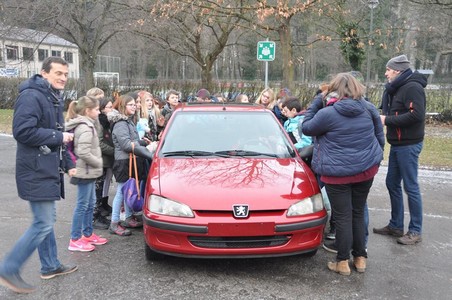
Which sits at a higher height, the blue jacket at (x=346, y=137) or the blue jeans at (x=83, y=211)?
the blue jacket at (x=346, y=137)

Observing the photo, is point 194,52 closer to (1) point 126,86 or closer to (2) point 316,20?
(1) point 126,86

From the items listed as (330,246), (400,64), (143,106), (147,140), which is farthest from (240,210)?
(143,106)

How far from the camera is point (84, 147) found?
428 cm

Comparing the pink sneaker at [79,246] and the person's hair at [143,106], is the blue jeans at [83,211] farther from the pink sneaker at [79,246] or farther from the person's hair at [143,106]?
the person's hair at [143,106]

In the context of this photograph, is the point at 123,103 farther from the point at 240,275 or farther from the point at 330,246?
the point at 330,246

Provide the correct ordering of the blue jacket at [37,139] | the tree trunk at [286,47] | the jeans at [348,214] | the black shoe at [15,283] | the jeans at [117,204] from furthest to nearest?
1. the tree trunk at [286,47]
2. the jeans at [117,204]
3. the jeans at [348,214]
4. the black shoe at [15,283]
5. the blue jacket at [37,139]

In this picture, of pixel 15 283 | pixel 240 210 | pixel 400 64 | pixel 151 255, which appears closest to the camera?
pixel 15 283

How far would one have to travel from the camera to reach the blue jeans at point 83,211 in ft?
14.4

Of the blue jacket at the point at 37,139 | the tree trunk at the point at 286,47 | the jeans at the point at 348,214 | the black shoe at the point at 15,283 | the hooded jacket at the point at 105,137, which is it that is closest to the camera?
the blue jacket at the point at 37,139

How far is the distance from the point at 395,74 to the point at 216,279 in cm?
290

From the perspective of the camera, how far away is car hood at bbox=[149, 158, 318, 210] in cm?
369

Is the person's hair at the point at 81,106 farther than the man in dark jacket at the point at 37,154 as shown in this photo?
Yes

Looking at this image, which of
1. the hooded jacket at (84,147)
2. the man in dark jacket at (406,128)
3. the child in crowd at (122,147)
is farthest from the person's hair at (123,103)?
the man in dark jacket at (406,128)

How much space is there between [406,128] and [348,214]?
141 cm
